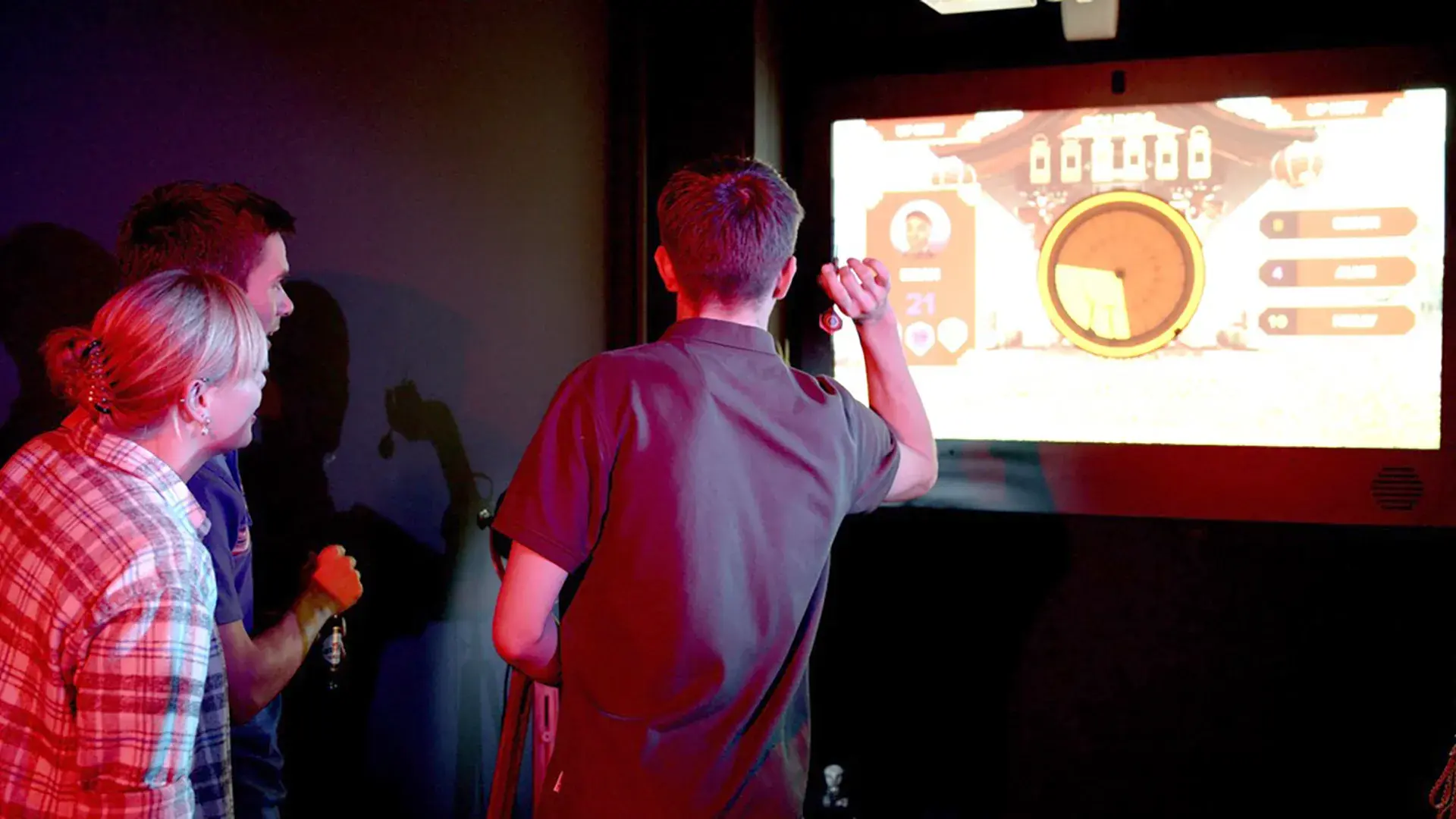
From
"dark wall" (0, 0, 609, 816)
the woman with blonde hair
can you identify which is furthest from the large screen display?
the woman with blonde hair

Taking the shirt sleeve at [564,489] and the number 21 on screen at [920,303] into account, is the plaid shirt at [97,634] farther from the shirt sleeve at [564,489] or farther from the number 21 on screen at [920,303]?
the number 21 on screen at [920,303]

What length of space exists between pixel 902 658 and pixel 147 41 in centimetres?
211

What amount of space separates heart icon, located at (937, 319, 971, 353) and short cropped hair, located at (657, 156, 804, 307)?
1404 millimetres

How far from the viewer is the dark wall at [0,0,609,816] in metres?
1.44

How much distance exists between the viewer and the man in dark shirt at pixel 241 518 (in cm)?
132

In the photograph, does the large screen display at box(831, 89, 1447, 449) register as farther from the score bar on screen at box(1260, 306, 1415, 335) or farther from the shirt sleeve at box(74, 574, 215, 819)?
the shirt sleeve at box(74, 574, 215, 819)

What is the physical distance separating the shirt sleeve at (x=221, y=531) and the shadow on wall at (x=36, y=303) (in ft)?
0.73

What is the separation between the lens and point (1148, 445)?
2.55 m

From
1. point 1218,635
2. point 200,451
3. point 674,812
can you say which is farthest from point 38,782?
point 1218,635

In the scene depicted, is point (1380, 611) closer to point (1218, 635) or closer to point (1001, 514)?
point (1218, 635)

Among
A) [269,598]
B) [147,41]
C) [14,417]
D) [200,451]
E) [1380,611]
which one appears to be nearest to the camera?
[200,451]

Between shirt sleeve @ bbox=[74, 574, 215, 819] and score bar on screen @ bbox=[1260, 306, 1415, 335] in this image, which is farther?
score bar on screen @ bbox=[1260, 306, 1415, 335]

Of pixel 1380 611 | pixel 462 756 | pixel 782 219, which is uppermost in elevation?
pixel 782 219

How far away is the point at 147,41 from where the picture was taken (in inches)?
58.5
